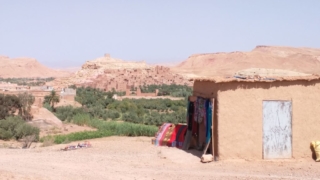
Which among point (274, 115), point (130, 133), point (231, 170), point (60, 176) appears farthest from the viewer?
point (130, 133)

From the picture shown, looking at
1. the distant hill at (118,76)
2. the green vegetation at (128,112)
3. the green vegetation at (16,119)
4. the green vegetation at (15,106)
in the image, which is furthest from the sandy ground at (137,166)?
the distant hill at (118,76)

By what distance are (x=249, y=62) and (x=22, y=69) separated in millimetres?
71787

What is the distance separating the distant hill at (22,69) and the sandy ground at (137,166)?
12691 centimetres

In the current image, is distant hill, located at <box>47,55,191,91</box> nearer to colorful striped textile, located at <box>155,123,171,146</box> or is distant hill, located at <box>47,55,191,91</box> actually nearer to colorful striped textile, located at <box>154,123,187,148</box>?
colorful striped textile, located at <box>155,123,171,146</box>

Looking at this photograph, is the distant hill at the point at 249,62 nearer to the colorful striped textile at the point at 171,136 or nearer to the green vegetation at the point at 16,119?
the green vegetation at the point at 16,119

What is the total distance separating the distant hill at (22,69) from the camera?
139275mm

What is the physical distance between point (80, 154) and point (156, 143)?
2.91 meters

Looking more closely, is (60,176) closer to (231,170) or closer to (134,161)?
(134,161)

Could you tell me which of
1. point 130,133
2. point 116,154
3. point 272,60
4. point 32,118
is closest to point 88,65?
point 272,60

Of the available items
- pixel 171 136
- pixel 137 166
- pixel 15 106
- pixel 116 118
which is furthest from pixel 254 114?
pixel 116 118

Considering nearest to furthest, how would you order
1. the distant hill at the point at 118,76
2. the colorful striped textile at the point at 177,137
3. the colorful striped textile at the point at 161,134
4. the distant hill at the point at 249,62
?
1. the colorful striped textile at the point at 177,137
2. the colorful striped textile at the point at 161,134
3. the distant hill at the point at 118,76
4. the distant hill at the point at 249,62

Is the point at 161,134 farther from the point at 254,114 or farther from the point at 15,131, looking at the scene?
the point at 15,131

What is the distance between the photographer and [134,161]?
13352mm

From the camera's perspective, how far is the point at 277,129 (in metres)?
13.3
